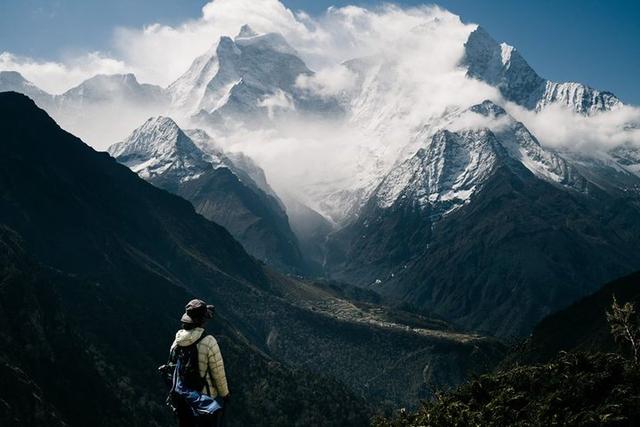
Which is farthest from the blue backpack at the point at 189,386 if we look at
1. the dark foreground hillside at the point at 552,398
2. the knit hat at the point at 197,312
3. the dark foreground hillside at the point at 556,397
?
the dark foreground hillside at the point at 556,397

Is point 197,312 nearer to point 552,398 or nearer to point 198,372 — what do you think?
point 198,372

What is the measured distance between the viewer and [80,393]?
6718 inches

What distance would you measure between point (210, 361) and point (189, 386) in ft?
3.97

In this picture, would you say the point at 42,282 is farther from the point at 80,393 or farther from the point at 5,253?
the point at 80,393

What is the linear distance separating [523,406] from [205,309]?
1306 inches

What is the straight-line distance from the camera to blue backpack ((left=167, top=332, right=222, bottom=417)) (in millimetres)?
23391

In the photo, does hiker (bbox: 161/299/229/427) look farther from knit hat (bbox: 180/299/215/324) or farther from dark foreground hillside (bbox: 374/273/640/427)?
dark foreground hillside (bbox: 374/273/640/427)

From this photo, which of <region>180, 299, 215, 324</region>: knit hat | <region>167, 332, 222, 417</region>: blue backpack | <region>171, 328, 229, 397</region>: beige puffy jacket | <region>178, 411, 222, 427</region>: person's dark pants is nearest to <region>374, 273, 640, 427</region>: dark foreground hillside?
<region>178, 411, 222, 427</region>: person's dark pants

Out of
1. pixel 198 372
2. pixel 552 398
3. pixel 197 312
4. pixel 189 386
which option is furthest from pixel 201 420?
pixel 552 398

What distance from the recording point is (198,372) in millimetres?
23797

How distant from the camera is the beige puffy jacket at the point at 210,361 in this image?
23578mm

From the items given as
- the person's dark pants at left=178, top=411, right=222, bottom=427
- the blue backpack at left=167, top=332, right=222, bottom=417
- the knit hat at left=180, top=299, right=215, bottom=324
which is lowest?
the person's dark pants at left=178, top=411, right=222, bottom=427

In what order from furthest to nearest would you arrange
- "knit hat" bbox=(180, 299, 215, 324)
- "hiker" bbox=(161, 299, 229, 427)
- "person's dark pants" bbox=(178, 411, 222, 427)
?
"knit hat" bbox=(180, 299, 215, 324), "hiker" bbox=(161, 299, 229, 427), "person's dark pants" bbox=(178, 411, 222, 427)

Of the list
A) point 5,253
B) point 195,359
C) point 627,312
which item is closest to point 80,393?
point 5,253
